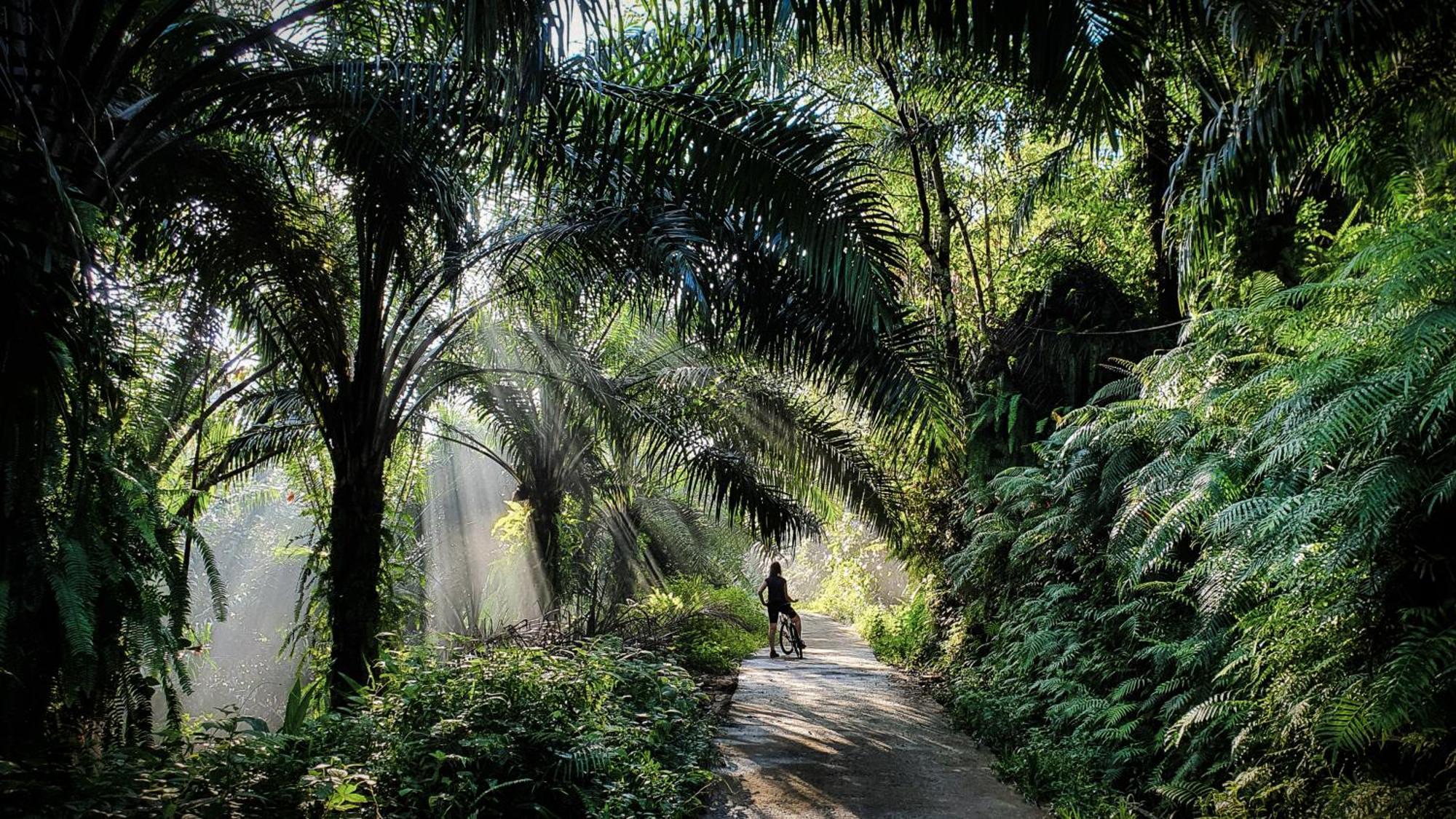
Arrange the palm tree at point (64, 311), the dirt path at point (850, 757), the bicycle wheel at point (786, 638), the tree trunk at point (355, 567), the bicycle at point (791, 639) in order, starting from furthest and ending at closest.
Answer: the bicycle wheel at point (786, 638) → the bicycle at point (791, 639) → the tree trunk at point (355, 567) → the dirt path at point (850, 757) → the palm tree at point (64, 311)

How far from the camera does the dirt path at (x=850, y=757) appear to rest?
17.5ft

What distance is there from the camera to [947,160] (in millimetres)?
11625

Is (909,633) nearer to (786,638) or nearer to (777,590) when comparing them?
(777,590)

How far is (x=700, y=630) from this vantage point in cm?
1245

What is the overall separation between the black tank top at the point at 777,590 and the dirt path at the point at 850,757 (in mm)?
2932

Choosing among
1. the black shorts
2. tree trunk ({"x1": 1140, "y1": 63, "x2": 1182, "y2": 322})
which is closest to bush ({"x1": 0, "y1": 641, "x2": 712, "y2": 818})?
tree trunk ({"x1": 1140, "y1": 63, "x2": 1182, "y2": 322})

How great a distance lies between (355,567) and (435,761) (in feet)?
8.27

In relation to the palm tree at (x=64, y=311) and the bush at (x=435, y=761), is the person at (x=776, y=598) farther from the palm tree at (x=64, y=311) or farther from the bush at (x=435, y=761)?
the palm tree at (x=64, y=311)

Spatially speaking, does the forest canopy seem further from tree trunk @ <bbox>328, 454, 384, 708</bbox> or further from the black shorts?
the black shorts

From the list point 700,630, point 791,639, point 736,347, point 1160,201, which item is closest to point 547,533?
point 700,630

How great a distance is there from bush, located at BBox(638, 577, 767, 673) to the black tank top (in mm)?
662

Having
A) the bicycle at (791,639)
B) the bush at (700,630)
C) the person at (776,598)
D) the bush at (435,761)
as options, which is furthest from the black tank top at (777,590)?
the bush at (435,761)

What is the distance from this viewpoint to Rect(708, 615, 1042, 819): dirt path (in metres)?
5.35

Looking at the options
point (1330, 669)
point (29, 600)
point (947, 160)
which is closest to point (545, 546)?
point (947, 160)
